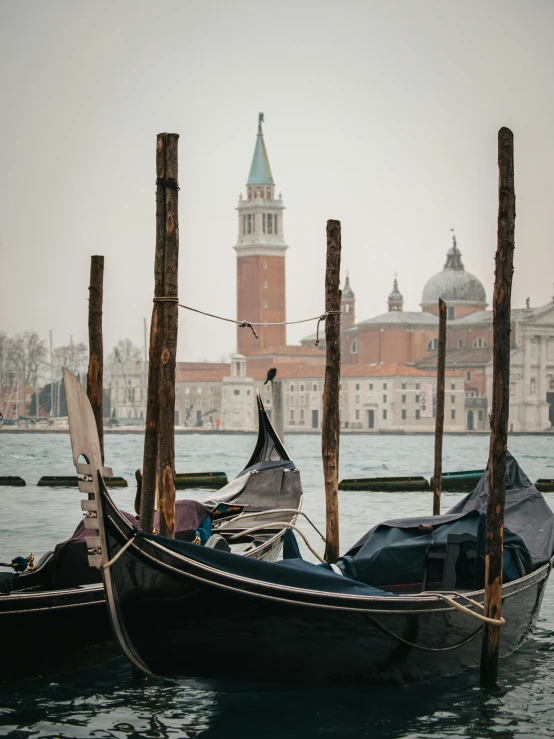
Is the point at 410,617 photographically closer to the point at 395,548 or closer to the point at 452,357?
the point at 395,548

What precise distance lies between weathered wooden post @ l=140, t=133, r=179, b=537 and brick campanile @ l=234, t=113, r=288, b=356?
5864 cm

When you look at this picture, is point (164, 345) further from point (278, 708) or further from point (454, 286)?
point (454, 286)

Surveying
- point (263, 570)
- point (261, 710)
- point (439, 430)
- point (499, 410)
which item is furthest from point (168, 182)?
point (439, 430)

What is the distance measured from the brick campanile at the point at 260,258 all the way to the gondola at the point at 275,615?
59.4 meters

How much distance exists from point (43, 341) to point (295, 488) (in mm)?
53527

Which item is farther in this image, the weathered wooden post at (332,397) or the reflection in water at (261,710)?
the weathered wooden post at (332,397)

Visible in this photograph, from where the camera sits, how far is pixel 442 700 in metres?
5.36

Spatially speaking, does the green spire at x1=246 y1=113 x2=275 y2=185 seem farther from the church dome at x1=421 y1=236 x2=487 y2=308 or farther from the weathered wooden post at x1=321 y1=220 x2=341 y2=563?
the weathered wooden post at x1=321 y1=220 x2=341 y2=563

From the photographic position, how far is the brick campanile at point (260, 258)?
226 feet

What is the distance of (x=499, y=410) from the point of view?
5.48 meters

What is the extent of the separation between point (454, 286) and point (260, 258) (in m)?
11.9

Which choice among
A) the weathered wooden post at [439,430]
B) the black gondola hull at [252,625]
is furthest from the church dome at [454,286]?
the black gondola hull at [252,625]

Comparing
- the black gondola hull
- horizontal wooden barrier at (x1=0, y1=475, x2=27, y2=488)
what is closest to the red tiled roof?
horizontal wooden barrier at (x1=0, y1=475, x2=27, y2=488)

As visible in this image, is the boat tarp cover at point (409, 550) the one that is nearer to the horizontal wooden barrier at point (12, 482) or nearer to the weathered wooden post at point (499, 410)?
the weathered wooden post at point (499, 410)
